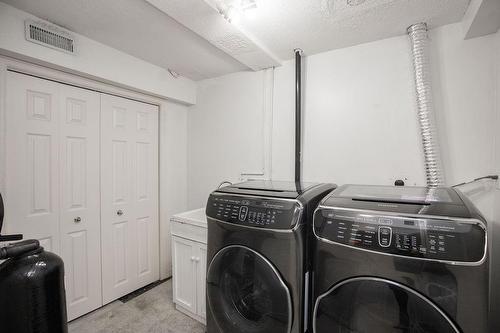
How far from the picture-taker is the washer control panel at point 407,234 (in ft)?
2.65

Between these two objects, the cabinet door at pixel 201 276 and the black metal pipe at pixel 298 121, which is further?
the black metal pipe at pixel 298 121

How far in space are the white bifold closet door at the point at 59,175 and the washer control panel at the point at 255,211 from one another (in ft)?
4.60

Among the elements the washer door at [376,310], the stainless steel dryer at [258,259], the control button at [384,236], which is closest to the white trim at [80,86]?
the stainless steel dryer at [258,259]

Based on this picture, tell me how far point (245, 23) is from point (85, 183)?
1909 millimetres

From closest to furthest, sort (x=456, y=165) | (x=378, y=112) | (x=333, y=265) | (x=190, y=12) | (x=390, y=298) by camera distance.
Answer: (x=390, y=298)
(x=333, y=265)
(x=190, y=12)
(x=456, y=165)
(x=378, y=112)

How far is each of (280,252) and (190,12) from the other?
148cm

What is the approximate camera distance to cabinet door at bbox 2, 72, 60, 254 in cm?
171

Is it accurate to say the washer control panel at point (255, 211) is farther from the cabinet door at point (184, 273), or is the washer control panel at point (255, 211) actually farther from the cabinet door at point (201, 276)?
the cabinet door at point (184, 273)

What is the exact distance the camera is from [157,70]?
2504 mm

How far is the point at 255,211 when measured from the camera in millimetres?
1269

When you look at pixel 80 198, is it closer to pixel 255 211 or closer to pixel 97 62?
pixel 97 62

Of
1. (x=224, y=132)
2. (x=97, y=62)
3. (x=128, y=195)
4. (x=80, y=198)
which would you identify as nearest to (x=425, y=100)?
(x=224, y=132)

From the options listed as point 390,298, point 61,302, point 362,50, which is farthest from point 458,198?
point 61,302

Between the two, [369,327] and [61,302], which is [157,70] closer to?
[61,302]
